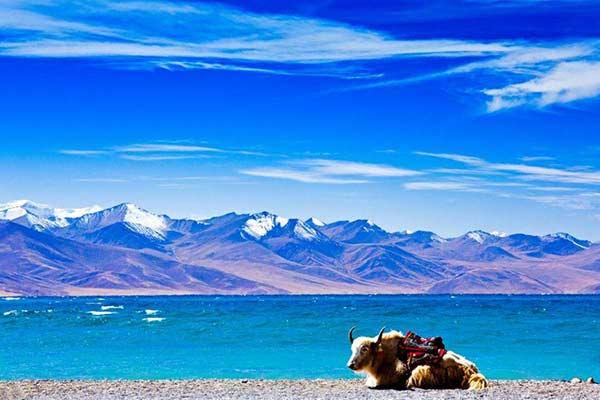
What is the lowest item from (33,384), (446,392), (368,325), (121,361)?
(368,325)

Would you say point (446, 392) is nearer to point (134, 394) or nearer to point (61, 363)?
point (134, 394)

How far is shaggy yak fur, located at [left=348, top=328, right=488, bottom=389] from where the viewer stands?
52.6 ft

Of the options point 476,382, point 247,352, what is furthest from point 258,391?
point 247,352

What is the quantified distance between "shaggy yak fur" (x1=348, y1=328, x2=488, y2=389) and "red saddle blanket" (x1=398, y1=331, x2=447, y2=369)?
7cm

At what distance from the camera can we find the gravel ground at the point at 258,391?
15.1m

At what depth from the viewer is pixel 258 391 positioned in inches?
659

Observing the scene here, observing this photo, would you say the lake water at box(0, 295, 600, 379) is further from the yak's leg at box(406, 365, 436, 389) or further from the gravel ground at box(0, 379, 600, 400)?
the yak's leg at box(406, 365, 436, 389)

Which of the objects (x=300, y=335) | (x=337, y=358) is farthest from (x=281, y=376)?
(x=300, y=335)

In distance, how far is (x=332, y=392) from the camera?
53.4 feet

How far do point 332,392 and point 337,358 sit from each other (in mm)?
14972

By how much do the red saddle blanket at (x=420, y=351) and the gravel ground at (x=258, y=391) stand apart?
75 cm

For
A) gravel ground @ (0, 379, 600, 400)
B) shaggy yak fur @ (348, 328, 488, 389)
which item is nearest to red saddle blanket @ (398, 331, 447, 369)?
shaggy yak fur @ (348, 328, 488, 389)

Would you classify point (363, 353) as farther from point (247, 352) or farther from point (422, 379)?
point (247, 352)

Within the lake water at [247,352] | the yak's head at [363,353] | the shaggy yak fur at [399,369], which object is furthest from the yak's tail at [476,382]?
the lake water at [247,352]
